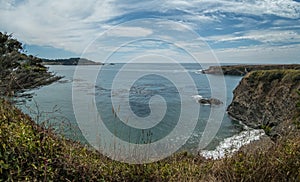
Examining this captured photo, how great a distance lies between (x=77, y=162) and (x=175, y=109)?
83.6 ft

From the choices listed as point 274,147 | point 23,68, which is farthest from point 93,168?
point 23,68

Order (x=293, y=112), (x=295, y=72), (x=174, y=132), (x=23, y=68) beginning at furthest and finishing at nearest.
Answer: (x=295, y=72)
(x=174, y=132)
(x=23, y=68)
(x=293, y=112)

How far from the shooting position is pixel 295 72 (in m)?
27.1

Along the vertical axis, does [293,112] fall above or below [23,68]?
below

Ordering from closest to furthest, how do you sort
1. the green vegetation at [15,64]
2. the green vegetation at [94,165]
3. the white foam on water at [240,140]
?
the green vegetation at [94,165] → the white foam on water at [240,140] → the green vegetation at [15,64]

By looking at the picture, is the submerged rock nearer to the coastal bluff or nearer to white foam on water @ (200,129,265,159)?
the coastal bluff

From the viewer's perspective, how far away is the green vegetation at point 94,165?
238 centimetres

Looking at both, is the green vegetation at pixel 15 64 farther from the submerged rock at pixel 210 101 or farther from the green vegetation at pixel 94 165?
the submerged rock at pixel 210 101

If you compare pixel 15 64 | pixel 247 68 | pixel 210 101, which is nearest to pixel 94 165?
pixel 15 64

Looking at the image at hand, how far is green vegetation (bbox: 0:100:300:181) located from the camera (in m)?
2.38

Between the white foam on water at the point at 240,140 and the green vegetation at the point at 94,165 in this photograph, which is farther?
the white foam on water at the point at 240,140

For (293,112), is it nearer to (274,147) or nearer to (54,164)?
(274,147)

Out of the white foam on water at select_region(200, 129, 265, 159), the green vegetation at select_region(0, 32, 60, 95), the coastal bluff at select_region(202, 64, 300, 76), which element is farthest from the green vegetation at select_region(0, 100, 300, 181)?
the coastal bluff at select_region(202, 64, 300, 76)

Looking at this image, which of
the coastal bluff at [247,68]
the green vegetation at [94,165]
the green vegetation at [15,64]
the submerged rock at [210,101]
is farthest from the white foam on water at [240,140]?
the submerged rock at [210,101]
